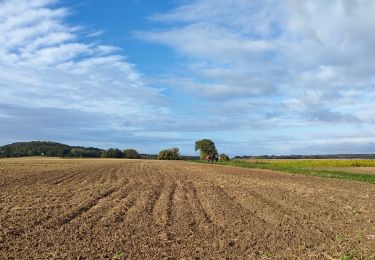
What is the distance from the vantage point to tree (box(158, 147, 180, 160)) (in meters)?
140

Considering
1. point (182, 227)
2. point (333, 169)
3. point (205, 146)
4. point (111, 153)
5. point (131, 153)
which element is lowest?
point (182, 227)

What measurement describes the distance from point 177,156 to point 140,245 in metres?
131

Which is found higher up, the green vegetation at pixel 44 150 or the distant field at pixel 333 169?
the green vegetation at pixel 44 150

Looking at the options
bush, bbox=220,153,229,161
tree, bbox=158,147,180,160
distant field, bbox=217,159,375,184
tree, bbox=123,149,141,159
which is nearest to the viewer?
distant field, bbox=217,159,375,184

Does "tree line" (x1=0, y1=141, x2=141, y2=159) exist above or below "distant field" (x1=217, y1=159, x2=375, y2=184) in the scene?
above

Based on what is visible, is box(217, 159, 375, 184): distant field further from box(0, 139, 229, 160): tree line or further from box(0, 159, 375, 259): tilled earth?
box(0, 139, 229, 160): tree line

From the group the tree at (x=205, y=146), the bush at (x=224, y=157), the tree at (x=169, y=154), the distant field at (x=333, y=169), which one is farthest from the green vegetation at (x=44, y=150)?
the distant field at (x=333, y=169)

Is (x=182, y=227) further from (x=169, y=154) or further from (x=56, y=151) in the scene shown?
(x=56, y=151)

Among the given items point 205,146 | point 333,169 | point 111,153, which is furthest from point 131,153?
point 333,169

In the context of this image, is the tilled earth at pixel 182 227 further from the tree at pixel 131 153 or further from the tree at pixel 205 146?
the tree at pixel 131 153

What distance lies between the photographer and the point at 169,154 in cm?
14050

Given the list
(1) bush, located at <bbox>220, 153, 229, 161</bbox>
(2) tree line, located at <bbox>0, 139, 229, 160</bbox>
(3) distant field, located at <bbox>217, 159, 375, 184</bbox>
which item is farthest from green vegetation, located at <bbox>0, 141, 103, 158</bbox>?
(3) distant field, located at <bbox>217, 159, 375, 184</bbox>

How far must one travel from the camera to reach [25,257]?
930cm

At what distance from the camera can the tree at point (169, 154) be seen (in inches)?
5497
